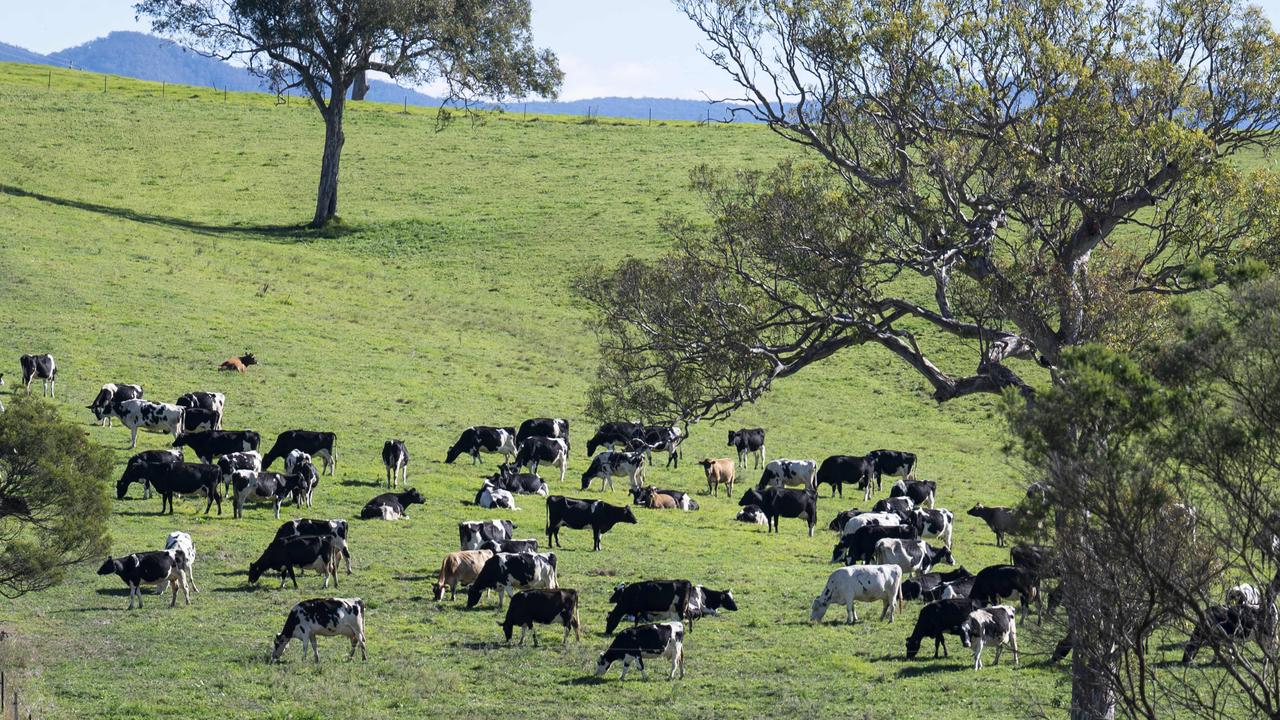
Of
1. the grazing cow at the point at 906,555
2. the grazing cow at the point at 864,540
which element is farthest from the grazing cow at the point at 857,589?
the grazing cow at the point at 864,540

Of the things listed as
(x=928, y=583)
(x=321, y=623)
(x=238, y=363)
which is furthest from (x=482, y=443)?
(x=321, y=623)

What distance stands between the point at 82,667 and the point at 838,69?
15.4m

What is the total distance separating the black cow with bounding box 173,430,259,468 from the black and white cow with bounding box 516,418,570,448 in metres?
8.75

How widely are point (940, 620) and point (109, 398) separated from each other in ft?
86.5

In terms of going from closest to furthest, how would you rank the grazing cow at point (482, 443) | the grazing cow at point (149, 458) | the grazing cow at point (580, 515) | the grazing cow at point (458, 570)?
1. the grazing cow at point (458, 570)
2. the grazing cow at point (580, 515)
3. the grazing cow at point (149, 458)
4. the grazing cow at point (482, 443)

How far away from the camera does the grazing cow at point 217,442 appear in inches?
1421

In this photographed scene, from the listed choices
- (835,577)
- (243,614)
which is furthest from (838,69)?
(243,614)

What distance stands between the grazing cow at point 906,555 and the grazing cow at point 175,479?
49.7 ft

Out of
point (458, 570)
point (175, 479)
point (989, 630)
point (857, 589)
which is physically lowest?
point (458, 570)

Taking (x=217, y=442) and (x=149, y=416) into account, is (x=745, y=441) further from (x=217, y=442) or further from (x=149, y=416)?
(x=149, y=416)

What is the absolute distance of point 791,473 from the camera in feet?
134

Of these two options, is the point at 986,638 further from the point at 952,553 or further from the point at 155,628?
the point at 155,628

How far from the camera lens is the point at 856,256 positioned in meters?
22.4

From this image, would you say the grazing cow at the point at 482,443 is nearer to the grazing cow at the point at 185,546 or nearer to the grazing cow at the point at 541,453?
the grazing cow at the point at 541,453
